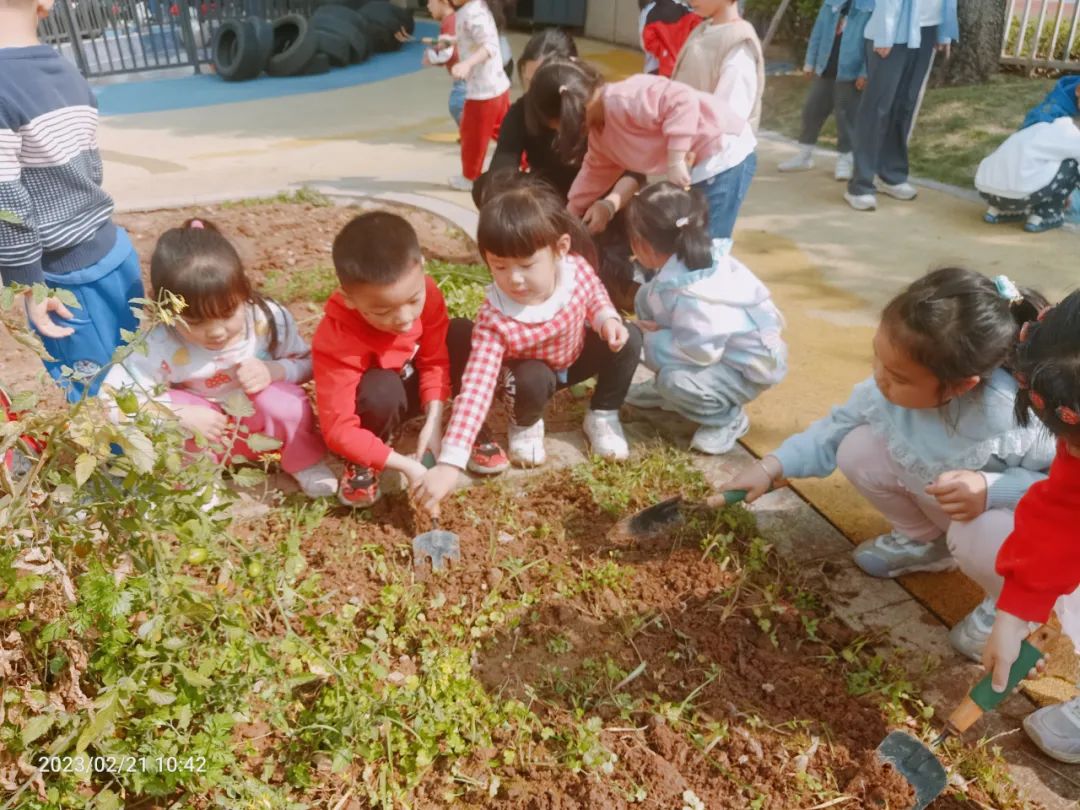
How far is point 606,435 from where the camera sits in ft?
10.2

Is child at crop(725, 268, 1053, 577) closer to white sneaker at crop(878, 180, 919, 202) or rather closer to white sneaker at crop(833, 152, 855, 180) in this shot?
white sneaker at crop(878, 180, 919, 202)

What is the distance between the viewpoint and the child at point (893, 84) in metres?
5.34

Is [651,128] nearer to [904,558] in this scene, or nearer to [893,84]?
[904,558]

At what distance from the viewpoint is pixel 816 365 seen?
3768mm

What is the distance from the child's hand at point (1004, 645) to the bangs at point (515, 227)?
1.71 meters

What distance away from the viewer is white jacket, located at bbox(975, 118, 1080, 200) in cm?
512

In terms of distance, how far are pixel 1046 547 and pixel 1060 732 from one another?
0.56 meters

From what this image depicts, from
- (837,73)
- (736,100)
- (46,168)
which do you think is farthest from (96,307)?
(837,73)

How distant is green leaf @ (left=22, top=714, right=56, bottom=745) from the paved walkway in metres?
1.95

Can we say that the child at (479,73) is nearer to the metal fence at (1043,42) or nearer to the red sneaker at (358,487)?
the red sneaker at (358,487)

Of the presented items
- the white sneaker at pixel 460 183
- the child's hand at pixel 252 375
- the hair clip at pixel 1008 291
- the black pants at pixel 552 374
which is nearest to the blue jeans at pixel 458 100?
the white sneaker at pixel 460 183

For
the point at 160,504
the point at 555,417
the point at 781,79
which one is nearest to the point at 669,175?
the point at 555,417

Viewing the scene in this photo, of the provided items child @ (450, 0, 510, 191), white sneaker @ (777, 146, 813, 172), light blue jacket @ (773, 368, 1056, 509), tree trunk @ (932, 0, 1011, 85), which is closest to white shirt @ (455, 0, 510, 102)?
child @ (450, 0, 510, 191)

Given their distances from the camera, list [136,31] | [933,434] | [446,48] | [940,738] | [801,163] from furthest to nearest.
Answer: [136,31] < [801,163] < [446,48] < [933,434] < [940,738]
